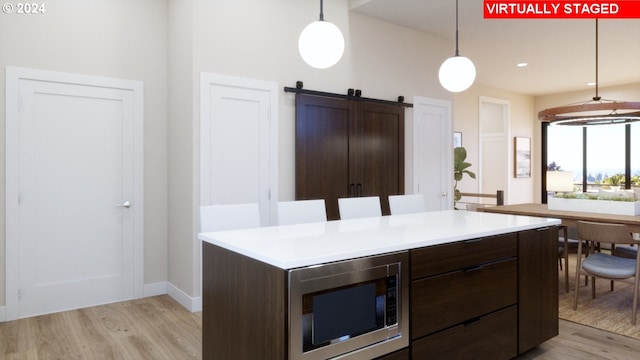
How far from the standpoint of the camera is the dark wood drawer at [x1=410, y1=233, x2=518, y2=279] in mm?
2080

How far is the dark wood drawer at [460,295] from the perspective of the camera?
2082 millimetres

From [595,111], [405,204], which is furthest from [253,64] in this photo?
[595,111]

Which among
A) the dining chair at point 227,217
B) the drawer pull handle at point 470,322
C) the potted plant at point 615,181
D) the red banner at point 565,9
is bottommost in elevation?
the drawer pull handle at point 470,322

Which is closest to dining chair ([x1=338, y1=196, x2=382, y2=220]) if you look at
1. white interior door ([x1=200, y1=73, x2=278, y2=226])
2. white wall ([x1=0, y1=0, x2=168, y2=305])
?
white interior door ([x1=200, y1=73, x2=278, y2=226])

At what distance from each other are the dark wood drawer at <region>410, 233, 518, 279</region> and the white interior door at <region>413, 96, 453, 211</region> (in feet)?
9.09

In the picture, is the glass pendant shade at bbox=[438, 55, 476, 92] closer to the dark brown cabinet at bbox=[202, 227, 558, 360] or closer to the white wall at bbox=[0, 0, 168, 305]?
the dark brown cabinet at bbox=[202, 227, 558, 360]

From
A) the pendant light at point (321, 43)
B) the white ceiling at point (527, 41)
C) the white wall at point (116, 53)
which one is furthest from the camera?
the white ceiling at point (527, 41)

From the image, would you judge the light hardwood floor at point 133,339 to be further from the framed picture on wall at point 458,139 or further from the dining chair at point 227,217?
the framed picture on wall at point 458,139

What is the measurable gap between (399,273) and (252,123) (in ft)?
8.10

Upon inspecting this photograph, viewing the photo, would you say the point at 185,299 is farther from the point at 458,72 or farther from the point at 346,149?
the point at 458,72

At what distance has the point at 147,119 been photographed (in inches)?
161

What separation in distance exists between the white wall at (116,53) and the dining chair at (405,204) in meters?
2.26

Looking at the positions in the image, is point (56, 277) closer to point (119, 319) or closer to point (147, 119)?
point (119, 319)

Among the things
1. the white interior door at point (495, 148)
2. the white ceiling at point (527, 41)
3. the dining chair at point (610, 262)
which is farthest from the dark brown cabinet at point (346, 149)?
the white interior door at point (495, 148)
